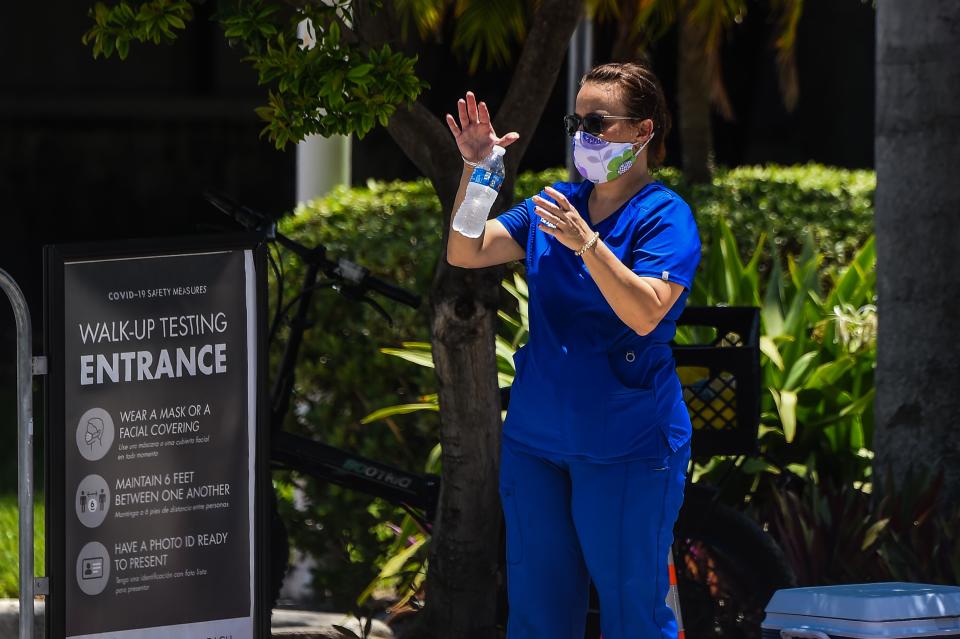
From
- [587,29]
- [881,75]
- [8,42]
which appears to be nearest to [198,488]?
[881,75]

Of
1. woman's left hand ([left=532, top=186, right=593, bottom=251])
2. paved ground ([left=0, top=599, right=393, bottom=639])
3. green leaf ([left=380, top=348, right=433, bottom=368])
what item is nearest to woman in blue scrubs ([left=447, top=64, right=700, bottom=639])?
woman's left hand ([left=532, top=186, right=593, bottom=251])

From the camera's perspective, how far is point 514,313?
671cm

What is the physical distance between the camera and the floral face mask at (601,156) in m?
3.47

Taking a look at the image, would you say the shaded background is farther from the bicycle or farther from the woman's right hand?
the woman's right hand

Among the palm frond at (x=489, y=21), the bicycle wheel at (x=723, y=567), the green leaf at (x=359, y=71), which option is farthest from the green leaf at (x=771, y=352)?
the green leaf at (x=359, y=71)

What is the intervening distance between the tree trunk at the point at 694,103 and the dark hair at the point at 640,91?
5.94 metres

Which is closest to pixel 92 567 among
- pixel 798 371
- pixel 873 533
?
pixel 873 533

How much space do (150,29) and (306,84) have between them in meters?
0.56

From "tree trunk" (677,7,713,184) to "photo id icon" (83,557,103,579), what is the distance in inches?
245

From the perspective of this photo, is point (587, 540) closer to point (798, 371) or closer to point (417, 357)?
point (417, 357)

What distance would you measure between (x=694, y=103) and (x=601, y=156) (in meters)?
7.46

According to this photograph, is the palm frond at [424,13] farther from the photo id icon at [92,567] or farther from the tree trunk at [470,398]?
the photo id icon at [92,567]

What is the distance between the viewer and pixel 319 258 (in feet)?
15.5

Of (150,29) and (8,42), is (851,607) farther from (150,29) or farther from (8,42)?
(8,42)
